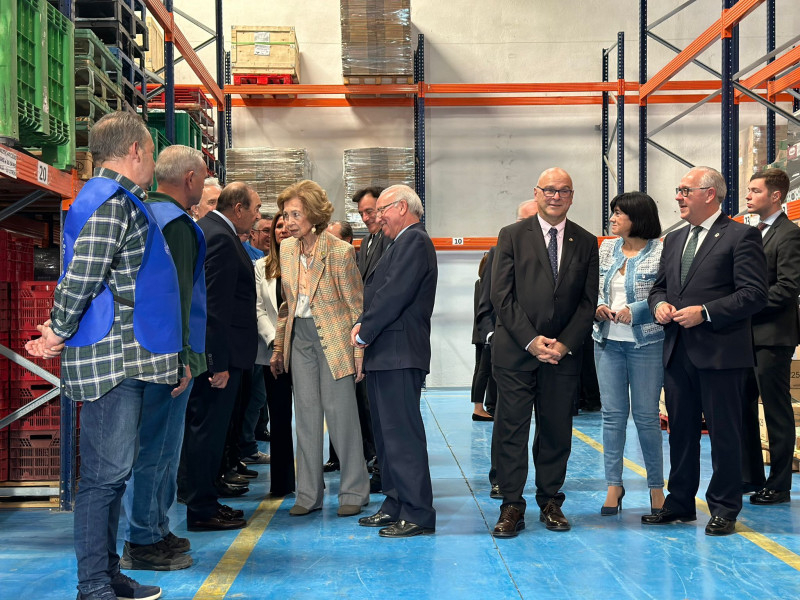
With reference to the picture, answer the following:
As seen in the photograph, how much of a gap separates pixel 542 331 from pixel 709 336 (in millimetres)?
930

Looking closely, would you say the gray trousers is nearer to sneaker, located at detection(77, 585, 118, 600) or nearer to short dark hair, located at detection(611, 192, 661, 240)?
sneaker, located at detection(77, 585, 118, 600)

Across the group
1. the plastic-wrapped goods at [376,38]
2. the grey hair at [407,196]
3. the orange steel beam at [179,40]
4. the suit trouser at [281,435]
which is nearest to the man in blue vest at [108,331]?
the grey hair at [407,196]

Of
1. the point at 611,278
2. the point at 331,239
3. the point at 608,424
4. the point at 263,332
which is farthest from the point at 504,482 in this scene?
the point at 263,332

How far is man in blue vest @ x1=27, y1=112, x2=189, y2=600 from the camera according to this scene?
3.23 meters

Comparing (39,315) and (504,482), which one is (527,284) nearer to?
(504,482)

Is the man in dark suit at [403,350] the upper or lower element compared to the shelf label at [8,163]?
lower

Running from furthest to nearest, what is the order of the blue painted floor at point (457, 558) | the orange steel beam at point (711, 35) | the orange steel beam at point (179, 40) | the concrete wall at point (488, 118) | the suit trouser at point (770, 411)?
the concrete wall at point (488, 118), the orange steel beam at point (711, 35), the orange steel beam at point (179, 40), the suit trouser at point (770, 411), the blue painted floor at point (457, 558)

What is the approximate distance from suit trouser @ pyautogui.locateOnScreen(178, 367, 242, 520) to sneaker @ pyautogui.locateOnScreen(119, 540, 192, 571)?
698 mm

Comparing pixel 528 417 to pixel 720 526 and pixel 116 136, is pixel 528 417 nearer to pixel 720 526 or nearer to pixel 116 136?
pixel 720 526

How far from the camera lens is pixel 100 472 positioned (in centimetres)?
331

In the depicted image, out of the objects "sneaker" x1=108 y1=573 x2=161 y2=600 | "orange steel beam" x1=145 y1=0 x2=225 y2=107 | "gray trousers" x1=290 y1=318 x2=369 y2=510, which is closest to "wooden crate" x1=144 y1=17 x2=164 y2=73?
"orange steel beam" x1=145 y1=0 x2=225 y2=107

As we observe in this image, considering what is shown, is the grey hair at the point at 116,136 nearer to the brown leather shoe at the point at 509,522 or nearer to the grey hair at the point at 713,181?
the brown leather shoe at the point at 509,522

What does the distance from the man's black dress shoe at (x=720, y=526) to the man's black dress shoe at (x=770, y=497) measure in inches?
36.0

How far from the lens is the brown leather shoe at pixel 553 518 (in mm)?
4703
